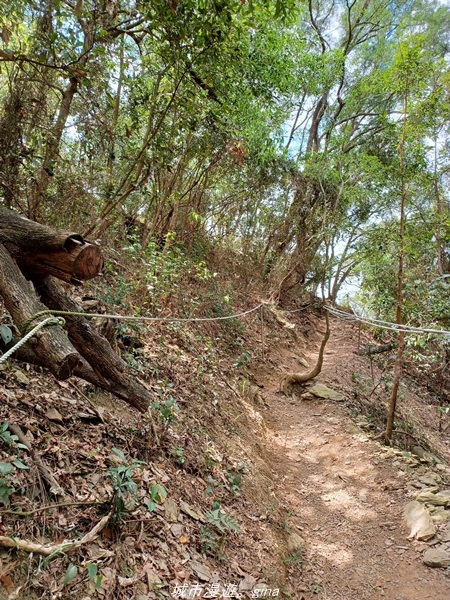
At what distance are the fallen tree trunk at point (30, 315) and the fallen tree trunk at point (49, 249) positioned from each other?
0.11 meters

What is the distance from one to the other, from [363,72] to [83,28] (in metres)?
12.1

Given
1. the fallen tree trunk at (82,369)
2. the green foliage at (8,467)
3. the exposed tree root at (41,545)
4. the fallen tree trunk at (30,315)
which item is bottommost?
the exposed tree root at (41,545)

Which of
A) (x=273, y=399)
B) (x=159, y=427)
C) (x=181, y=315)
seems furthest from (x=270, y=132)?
(x=159, y=427)

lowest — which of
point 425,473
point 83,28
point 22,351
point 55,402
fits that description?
point 425,473

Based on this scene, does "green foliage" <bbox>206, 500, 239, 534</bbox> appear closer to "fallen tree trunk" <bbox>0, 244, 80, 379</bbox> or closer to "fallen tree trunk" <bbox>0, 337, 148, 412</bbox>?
"fallen tree trunk" <bbox>0, 337, 148, 412</bbox>

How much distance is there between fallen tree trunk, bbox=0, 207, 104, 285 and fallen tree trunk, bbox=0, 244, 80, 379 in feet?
0.35

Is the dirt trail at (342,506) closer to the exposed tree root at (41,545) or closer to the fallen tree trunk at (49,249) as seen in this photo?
the exposed tree root at (41,545)

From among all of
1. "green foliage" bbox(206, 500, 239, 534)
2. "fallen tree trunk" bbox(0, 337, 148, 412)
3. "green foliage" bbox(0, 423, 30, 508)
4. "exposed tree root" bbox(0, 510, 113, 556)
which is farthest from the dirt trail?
"green foliage" bbox(0, 423, 30, 508)

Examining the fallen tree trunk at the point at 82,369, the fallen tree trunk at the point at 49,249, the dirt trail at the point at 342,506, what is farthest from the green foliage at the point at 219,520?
the fallen tree trunk at the point at 49,249

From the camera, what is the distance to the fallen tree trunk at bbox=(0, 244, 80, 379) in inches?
63.5

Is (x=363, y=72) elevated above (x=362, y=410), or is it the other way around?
(x=363, y=72)

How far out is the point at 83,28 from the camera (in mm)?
3369

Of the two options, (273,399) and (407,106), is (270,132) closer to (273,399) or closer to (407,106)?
(407,106)

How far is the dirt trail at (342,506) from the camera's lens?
3.13 metres
